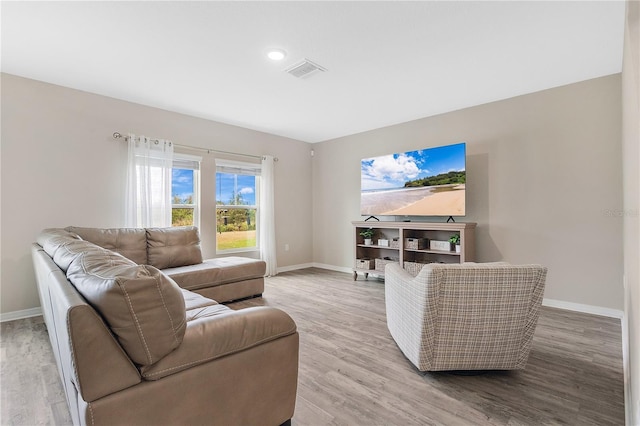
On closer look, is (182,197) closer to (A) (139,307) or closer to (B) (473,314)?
(A) (139,307)

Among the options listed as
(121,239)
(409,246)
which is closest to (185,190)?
(121,239)

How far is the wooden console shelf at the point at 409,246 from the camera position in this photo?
152 inches

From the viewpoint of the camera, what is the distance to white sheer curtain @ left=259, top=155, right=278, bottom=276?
5.25 meters

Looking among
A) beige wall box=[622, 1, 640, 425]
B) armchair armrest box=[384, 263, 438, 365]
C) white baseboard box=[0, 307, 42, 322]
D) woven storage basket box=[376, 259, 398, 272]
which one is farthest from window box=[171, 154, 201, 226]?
beige wall box=[622, 1, 640, 425]

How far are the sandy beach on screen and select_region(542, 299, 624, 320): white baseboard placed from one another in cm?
140

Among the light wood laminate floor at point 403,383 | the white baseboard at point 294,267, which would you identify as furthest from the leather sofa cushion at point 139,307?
the white baseboard at point 294,267

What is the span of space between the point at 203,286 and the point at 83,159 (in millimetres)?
2073

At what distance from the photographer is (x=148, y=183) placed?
3945mm

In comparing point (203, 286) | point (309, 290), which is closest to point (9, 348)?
point (203, 286)

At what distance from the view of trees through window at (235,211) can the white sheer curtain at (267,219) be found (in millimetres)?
225

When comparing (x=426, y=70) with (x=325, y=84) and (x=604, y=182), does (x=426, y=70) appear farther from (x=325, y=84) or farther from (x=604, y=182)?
(x=604, y=182)

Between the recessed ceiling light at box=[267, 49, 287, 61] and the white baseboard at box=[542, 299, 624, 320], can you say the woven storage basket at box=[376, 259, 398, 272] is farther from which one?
the recessed ceiling light at box=[267, 49, 287, 61]

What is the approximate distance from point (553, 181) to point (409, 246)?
182 centimetres

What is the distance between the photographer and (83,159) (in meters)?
3.58
